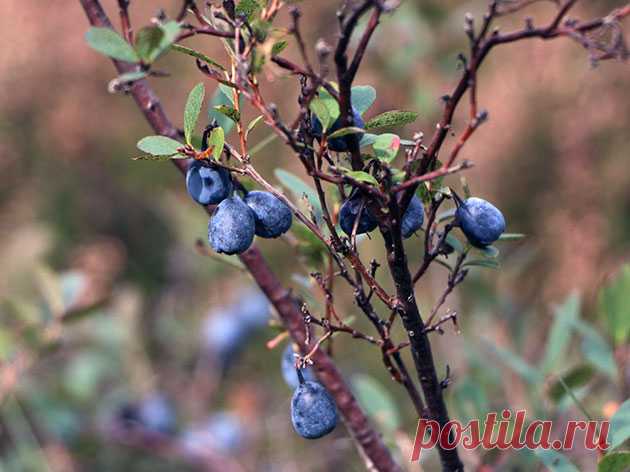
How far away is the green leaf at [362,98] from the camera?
0.48 meters

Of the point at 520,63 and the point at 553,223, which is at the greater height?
the point at 520,63

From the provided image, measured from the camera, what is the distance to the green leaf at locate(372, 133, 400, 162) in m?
0.45

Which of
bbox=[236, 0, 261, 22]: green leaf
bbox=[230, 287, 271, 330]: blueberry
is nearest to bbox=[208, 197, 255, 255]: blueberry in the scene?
bbox=[236, 0, 261, 22]: green leaf

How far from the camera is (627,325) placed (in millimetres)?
773

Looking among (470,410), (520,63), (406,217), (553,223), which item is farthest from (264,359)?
(406,217)

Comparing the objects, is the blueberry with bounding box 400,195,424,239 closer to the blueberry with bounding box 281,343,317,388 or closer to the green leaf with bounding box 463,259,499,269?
the green leaf with bounding box 463,259,499,269

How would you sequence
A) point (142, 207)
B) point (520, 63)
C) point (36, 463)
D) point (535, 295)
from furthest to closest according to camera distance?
1. point (142, 207)
2. point (520, 63)
3. point (535, 295)
4. point (36, 463)

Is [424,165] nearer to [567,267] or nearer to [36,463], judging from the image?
[36,463]

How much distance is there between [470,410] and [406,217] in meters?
0.40

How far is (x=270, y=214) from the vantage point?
1.60 feet

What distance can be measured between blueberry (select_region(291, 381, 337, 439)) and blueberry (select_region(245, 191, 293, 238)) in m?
0.10

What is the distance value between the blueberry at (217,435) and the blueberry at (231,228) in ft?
2.78

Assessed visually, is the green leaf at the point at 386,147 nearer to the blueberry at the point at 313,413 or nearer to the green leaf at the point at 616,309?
the blueberry at the point at 313,413

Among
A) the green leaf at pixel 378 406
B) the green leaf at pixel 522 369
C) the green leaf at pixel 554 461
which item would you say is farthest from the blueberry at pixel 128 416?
the green leaf at pixel 554 461
